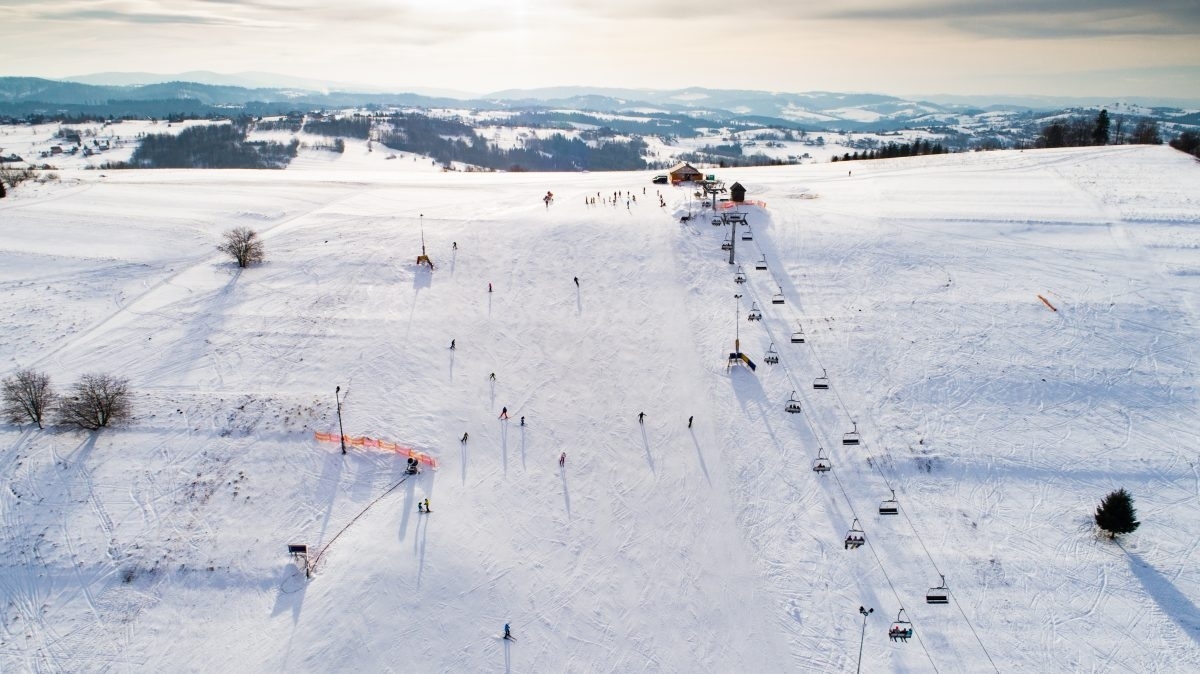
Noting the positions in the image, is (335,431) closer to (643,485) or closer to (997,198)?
(643,485)

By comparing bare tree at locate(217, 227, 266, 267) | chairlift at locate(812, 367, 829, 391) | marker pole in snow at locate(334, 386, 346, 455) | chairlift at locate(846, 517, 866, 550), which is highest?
bare tree at locate(217, 227, 266, 267)

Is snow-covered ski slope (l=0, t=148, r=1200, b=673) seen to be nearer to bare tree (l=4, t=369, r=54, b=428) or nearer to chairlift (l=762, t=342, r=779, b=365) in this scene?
chairlift (l=762, t=342, r=779, b=365)

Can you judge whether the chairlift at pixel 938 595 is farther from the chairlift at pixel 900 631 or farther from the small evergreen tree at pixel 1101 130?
the small evergreen tree at pixel 1101 130

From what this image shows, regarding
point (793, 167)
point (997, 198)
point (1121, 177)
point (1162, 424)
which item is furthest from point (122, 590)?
point (1121, 177)

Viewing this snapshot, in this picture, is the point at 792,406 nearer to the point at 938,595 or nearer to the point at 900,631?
the point at 938,595

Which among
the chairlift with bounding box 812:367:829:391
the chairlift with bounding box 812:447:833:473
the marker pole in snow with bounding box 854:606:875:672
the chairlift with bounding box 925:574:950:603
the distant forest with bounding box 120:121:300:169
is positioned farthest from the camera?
the distant forest with bounding box 120:121:300:169

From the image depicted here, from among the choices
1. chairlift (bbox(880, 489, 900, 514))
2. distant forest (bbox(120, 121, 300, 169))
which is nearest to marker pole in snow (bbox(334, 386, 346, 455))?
chairlift (bbox(880, 489, 900, 514))

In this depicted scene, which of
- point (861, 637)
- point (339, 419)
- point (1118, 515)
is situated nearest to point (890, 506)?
point (861, 637)

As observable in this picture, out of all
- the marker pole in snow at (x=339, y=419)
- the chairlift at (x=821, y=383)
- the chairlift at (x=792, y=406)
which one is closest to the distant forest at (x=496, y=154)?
the marker pole in snow at (x=339, y=419)
